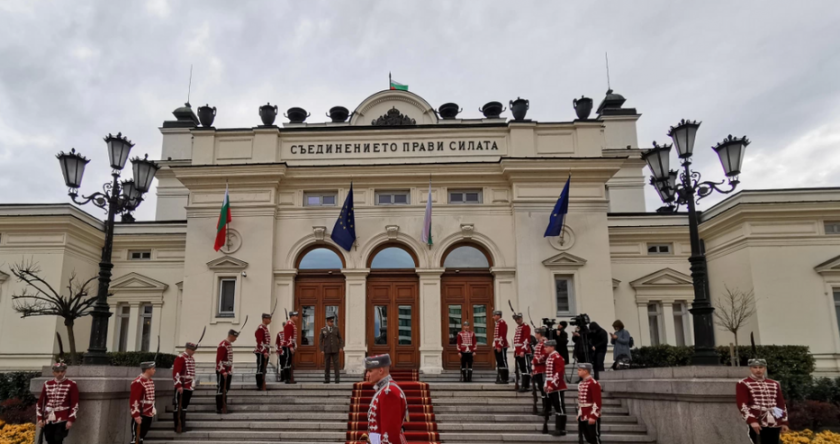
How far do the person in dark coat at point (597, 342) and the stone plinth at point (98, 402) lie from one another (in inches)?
399

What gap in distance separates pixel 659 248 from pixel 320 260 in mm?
12434

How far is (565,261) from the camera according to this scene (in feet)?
61.3

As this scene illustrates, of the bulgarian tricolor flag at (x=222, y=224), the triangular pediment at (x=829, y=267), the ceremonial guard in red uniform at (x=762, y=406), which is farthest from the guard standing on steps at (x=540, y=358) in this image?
the triangular pediment at (x=829, y=267)

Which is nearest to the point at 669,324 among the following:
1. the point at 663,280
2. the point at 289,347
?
the point at 663,280

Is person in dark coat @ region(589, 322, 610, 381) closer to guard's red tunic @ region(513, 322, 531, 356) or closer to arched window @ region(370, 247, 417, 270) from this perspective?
guard's red tunic @ region(513, 322, 531, 356)

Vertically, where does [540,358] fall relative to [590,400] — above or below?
above

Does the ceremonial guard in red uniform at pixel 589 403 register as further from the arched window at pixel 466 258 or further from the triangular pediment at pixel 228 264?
the triangular pediment at pixel 228 264

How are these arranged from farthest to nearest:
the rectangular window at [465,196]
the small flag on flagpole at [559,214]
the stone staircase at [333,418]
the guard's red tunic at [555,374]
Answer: the rectangular window at [465,196] < the small flag on flagpole at [559,214] < the stone staircase at [333,418] < the guard's red tunic at [555,374]

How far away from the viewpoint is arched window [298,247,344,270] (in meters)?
19.5

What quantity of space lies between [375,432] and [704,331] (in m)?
6.89

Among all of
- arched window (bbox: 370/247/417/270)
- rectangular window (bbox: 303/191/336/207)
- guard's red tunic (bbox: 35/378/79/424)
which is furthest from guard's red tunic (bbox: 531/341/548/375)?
rectangular window (bbox: 303/191/336/207)

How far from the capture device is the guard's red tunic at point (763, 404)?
8.19 m

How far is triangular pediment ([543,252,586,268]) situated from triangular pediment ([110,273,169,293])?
1411 centimetres

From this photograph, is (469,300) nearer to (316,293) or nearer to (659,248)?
(316,293)
